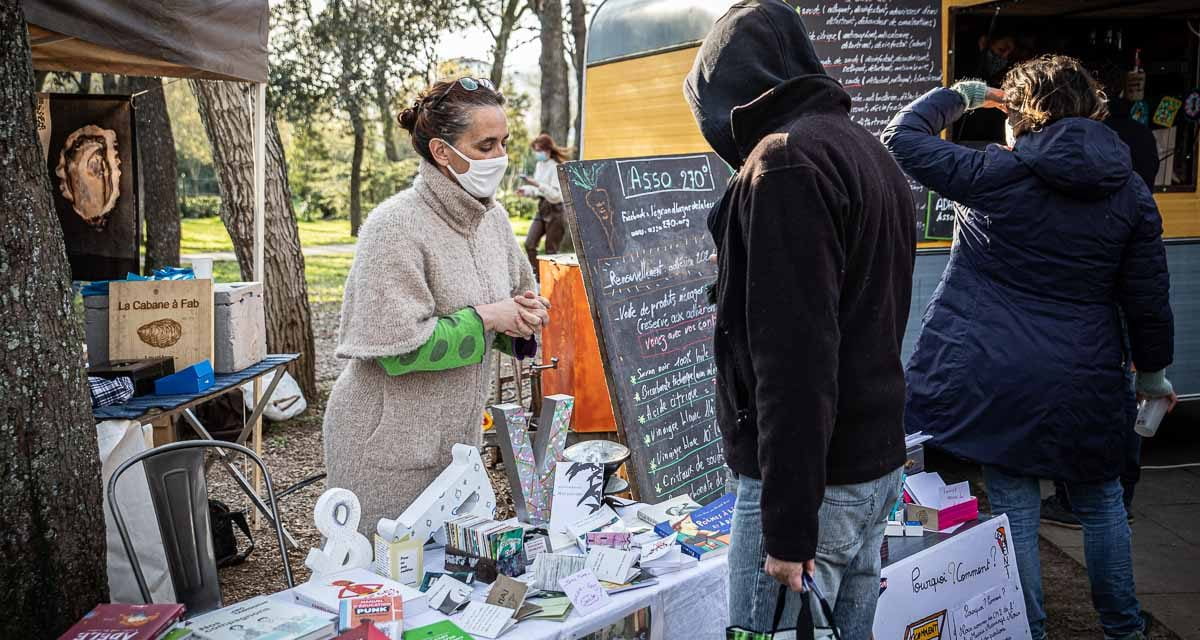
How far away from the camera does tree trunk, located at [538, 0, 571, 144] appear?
15.9 meters

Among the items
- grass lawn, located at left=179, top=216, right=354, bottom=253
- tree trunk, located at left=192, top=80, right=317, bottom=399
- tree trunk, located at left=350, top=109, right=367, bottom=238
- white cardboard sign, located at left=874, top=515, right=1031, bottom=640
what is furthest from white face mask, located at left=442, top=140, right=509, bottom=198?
grass lawn, located at left=179, top=216, right=354, bottom=253

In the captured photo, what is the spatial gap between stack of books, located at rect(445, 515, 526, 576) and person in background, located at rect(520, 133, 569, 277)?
833 centimetres

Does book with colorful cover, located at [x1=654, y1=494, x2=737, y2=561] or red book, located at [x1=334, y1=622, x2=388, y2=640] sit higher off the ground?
red book, located at [x1=334, y1=622, x2=388, y2=640]

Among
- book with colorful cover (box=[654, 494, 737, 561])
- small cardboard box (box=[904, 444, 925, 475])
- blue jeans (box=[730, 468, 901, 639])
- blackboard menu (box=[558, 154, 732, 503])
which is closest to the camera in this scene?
blue jeans (box=[730, 468, 901, 639])

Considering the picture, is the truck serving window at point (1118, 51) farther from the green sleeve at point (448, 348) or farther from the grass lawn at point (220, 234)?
the grass lawn at point (220, 234)

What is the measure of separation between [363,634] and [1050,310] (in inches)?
90.2

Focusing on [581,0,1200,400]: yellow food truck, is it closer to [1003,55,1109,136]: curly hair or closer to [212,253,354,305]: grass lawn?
[1003,55,1109,136]: curly hair

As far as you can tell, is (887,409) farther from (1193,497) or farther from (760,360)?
(1193,497)

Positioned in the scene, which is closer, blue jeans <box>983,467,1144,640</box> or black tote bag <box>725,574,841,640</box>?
black tote bag <box>725,574,841,640</box>

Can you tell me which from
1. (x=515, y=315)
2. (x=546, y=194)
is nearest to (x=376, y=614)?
(x=515, y=315)

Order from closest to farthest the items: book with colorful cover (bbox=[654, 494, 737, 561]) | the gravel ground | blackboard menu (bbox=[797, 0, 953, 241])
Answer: book with colorful cover (bbox=[654, 494, 737, 561])
the gravel ground
blackboard menu (bbox=[797, 0, 953, 241])

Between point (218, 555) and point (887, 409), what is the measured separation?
3.38 meters

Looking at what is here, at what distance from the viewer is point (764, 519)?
1.57 metres

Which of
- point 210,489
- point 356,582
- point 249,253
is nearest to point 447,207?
point 356,582
